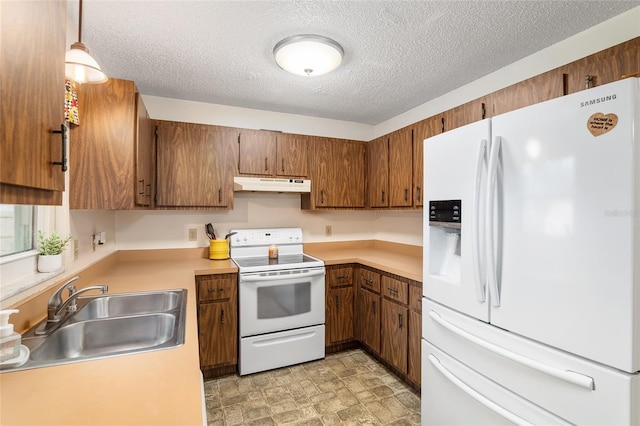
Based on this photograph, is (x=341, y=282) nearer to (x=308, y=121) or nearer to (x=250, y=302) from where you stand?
(x=250, y=302)

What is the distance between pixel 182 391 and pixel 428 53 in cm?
220

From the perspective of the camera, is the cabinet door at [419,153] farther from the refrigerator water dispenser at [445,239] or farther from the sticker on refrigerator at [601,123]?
the sticker on refrigerator at [601,123]

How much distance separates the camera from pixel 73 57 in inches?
45.3

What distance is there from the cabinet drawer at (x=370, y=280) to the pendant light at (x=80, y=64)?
2.26 metres

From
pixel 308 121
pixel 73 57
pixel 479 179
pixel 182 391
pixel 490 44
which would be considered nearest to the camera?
pixel 182 391

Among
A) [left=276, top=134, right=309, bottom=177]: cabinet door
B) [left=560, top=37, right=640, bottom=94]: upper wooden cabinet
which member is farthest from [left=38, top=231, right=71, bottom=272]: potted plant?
[left=560, top=37, right=640, bottom=94]: upper wooden cabinet

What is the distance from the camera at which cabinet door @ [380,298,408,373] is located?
2299 millimetres

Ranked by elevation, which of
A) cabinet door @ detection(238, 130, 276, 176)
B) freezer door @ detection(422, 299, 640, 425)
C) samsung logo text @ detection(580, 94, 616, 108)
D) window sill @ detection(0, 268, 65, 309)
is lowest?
freezer door @ detection(422, 299, 640, 425)

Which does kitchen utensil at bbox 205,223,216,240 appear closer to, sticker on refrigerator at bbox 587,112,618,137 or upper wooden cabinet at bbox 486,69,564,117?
upper wooden cabinet at bbox 486,69,564,117

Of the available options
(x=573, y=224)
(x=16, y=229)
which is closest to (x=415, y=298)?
(x=573, y=224)

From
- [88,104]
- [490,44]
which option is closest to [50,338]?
[88,104]

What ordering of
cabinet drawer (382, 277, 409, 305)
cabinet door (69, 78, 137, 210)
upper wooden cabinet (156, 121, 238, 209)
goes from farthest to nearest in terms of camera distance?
upper wooden cabinet (156, 121, 238, 209), cabinet drawer (382, 277, 409, 305), cabinet door (69, 78, 137, 210)

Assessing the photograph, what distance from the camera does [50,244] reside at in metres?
1.54

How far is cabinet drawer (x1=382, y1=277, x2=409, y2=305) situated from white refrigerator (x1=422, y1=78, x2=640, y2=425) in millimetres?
599
